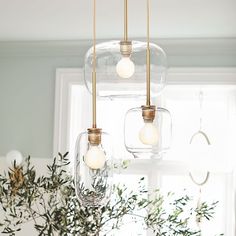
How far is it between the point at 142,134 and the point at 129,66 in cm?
20

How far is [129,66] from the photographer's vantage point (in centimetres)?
154

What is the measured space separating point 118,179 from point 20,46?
1228 mm

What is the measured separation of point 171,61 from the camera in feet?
11.8

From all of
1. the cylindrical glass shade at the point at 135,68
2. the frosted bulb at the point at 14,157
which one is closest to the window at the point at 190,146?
the frosted bulb at the point at 14,157

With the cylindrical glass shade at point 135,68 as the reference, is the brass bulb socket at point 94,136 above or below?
below

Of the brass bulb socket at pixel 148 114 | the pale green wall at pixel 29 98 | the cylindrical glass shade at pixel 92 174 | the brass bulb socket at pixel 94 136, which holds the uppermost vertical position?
the pale green wall at pixel 29 98

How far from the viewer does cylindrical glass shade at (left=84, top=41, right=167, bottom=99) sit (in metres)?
1.58

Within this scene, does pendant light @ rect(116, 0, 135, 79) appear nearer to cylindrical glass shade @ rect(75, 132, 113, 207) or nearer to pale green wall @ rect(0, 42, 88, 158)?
cylindrical glass shade @ rect(75, 132, 113, 207)

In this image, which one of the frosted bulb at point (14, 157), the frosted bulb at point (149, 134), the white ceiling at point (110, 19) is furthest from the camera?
the frosted bulb at point (14, 157)

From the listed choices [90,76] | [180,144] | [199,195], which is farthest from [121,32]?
[90,76]

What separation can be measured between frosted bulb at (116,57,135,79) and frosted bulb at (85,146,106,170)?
23cm

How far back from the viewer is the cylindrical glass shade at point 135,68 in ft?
5.18

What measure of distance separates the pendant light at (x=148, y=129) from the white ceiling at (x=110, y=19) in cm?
120

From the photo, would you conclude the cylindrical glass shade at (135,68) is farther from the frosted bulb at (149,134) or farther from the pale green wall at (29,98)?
the pale green wall at (29,98)
